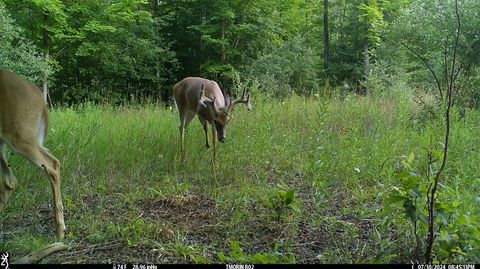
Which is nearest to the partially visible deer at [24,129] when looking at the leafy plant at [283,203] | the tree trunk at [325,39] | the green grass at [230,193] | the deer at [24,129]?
the deer at [24,129]

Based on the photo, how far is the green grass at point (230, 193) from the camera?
3.55 meters

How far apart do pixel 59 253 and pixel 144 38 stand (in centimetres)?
1930

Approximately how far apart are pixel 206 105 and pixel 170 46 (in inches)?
658

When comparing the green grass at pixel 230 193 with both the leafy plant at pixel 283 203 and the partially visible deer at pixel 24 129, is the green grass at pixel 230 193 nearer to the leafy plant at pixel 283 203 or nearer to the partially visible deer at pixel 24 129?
the leafy plant at pixel 283 203

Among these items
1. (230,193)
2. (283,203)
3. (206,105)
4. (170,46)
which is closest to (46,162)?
(230,193)

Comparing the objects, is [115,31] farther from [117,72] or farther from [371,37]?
[371,37]

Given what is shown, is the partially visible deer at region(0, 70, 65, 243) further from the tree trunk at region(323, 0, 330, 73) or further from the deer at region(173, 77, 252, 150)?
the tree trunk at region(323, 0, 330, 73)

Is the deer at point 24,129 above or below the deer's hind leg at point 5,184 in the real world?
above

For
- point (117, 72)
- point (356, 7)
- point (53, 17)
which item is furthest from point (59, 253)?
point (356, 7)

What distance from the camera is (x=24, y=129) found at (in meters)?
3.89

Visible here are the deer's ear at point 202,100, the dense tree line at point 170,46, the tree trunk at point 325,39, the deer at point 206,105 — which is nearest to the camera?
the deer at point 206,105

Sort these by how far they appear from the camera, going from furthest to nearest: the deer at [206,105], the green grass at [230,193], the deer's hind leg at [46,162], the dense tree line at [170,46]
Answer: the dense tree line at [170,46] → the deer at [206,105] → the deer's hind leg at [46,162] → the green grass at [230,193]

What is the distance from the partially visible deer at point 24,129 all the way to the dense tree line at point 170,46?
1084 centimetres

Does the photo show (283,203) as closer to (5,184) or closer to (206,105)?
(5,184)
